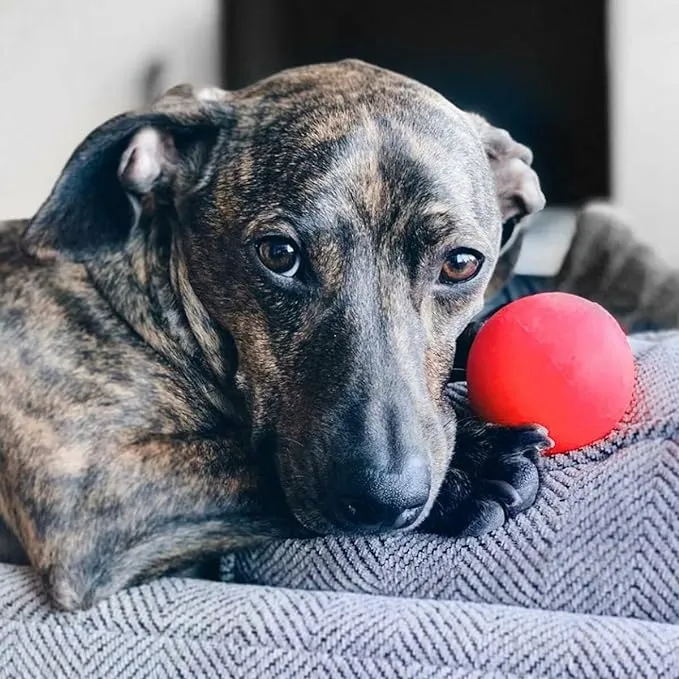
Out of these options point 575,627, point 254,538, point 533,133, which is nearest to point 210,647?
Result: point 254,538

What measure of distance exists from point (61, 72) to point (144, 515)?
3.99 meters

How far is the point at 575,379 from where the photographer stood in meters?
1.49

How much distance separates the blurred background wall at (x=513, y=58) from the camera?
19.1ft

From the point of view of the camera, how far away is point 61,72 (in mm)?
5098

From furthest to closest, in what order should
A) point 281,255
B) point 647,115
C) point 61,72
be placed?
1. point 647,115
2. point 61,72
3. point 281,255

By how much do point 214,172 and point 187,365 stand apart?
350 mm

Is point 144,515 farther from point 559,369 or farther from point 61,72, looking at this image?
point 61,72

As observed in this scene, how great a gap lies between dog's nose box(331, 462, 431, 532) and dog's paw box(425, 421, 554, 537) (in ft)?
0.24

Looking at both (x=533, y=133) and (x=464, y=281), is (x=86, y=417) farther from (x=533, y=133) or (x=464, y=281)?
(x=533, y=133)

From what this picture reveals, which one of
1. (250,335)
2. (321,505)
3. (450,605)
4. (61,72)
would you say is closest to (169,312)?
(250,335)

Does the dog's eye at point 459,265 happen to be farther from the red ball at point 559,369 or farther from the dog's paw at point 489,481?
the dog's paw at point 489,481

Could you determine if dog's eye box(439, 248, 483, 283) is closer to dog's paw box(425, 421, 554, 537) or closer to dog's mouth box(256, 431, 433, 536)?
dog's paw box(425, 421, 554, 537)

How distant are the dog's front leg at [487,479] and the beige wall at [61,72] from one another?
11.8ft

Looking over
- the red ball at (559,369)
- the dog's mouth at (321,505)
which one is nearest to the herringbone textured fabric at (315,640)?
the dog's mouth at (321,505)
